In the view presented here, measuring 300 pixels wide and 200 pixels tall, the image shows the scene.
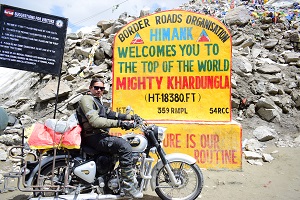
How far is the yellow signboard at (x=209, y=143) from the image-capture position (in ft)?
17.9

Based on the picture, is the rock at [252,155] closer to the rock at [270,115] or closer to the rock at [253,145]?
the rock at [253,145]

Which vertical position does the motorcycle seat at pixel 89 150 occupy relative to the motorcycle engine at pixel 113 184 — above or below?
above

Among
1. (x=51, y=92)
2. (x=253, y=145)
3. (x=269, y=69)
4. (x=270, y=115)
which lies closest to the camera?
(x=253, y=145)

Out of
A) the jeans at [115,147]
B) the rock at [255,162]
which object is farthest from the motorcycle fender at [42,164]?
the rock at [255,162]

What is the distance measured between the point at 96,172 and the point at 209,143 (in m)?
2.67

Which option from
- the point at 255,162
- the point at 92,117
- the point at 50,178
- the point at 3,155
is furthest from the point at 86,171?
the point at 255,162

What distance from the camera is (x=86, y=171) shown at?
3594 mm

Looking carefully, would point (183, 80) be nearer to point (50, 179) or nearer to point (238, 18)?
point (50, 179)

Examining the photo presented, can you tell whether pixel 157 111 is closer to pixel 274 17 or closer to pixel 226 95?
pixel 226 95

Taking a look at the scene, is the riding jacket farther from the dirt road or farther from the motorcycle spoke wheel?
the dirt road

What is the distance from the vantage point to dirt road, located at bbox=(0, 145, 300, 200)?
434 centimetres

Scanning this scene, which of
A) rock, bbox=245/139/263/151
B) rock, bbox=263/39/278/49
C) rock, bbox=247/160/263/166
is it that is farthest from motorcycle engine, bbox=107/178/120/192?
rock, bbox=263/39/278/49

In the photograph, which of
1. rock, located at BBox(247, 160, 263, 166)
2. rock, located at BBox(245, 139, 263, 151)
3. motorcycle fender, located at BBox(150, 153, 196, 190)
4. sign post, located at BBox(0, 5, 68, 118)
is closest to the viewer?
motorcycle fender, located at BBox(150, 153, 196, 190)

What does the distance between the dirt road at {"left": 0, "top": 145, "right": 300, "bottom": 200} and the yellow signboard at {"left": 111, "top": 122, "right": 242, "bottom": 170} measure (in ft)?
0.70
